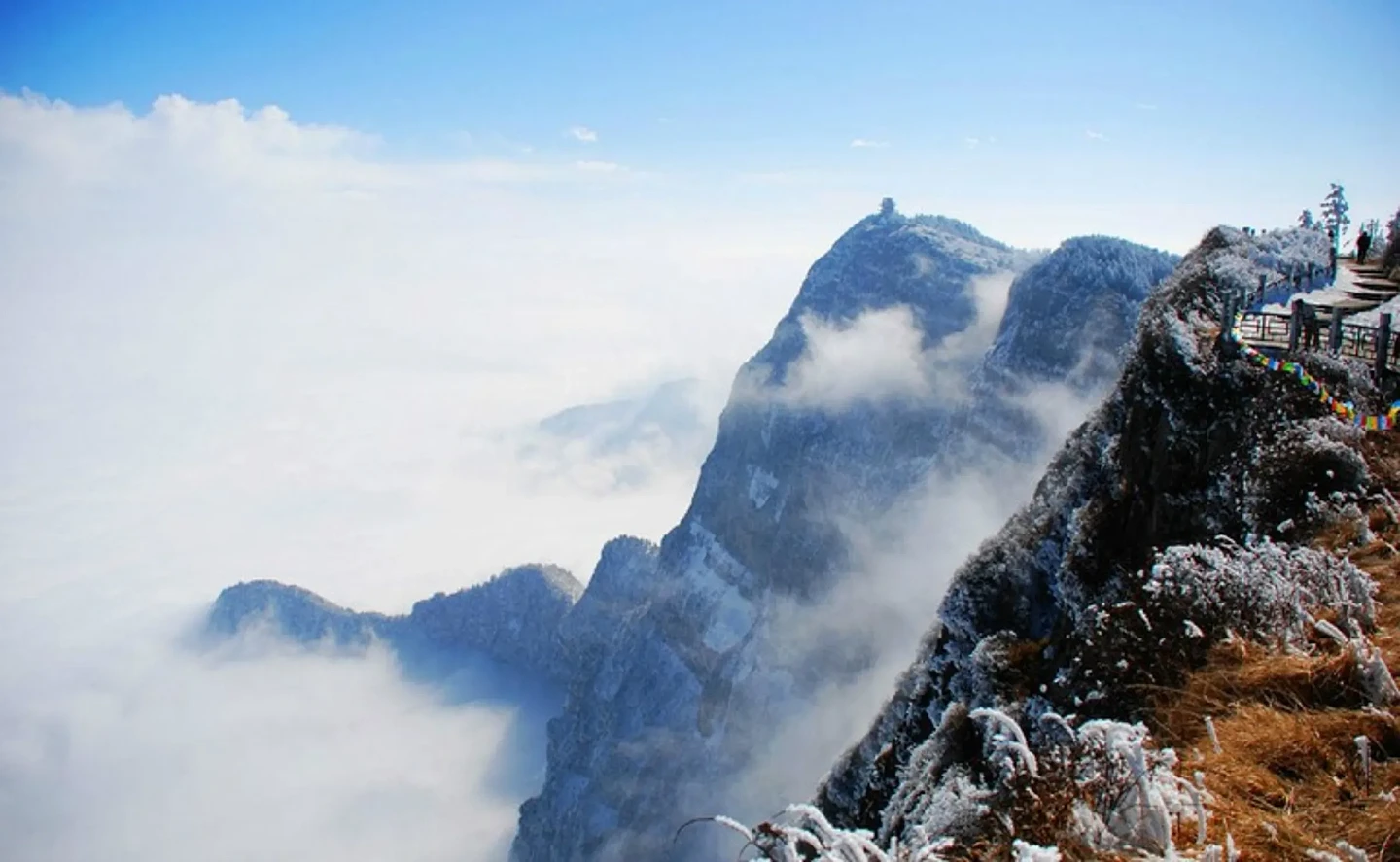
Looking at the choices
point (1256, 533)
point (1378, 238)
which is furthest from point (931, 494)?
point (1256, 533)

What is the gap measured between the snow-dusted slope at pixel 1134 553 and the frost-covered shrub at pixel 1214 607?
0.11 ft

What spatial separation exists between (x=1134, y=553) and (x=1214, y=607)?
12.9 m

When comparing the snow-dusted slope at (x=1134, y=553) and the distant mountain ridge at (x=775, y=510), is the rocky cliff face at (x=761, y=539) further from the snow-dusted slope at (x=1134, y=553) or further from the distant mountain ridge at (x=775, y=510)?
the snow-dusted slope at (x=1134, y=553)

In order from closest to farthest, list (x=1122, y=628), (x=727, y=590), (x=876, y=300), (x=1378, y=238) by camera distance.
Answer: (x=1122, y=628)
(x=1378, y=238)
(x=727, y=590)
(x=876, y=300)

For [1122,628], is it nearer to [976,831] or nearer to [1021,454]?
[976,831]

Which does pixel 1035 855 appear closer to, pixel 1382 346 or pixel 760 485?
pixel 1382 346

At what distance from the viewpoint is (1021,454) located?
12056 centimetres

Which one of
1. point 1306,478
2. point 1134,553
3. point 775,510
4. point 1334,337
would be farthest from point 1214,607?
point 775,510

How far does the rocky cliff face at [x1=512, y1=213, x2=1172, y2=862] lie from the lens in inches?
5089

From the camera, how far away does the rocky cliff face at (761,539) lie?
129 meters

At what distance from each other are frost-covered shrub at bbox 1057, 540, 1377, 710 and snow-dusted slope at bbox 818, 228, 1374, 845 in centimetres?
3

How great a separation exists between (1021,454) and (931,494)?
19.0 m

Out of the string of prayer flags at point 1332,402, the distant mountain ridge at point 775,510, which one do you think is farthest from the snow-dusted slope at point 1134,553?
the distant mountain ridge at point 775,510

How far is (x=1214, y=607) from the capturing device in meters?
9.91
